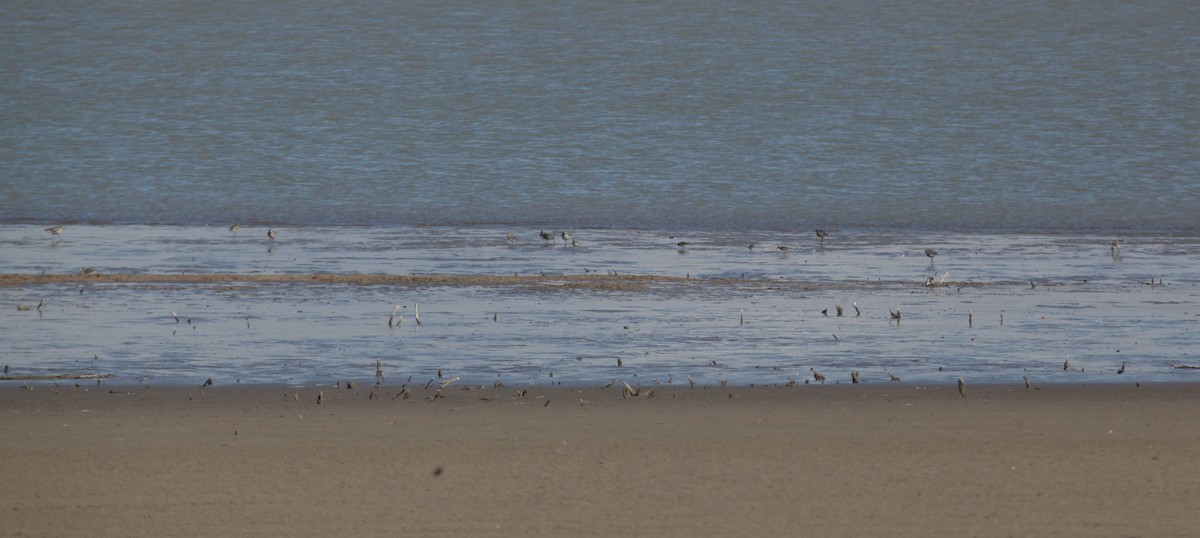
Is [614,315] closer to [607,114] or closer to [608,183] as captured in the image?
[608,183]

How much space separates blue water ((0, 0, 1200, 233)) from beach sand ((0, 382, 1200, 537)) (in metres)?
14.3

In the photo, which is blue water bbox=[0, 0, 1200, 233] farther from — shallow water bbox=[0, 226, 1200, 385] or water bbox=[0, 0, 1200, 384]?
shallow water bbox=[0, 226, 1200, 385]

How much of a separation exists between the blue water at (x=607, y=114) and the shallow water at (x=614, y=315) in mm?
5764

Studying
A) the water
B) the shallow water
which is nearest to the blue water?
the water

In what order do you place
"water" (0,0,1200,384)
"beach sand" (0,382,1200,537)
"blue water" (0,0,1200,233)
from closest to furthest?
"beach sand" (0,382,1200,537) → "water" (0,0,1200,384) → "blue water" (0,0,1200,233)

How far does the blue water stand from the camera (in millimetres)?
27356

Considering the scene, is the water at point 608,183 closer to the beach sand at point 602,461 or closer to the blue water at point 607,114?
the blue water at point 607,114

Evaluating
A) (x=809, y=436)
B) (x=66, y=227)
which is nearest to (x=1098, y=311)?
(x=809, y=436)

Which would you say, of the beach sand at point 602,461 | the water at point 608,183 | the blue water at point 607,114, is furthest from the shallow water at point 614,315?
the blue water at point 607,114

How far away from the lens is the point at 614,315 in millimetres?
12539

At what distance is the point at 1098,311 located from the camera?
42.1 feet

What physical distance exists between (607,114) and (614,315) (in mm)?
25158

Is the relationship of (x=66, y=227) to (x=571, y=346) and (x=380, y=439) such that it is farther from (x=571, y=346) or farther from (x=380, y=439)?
(x=380, y=439)

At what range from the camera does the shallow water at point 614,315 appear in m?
9.95
